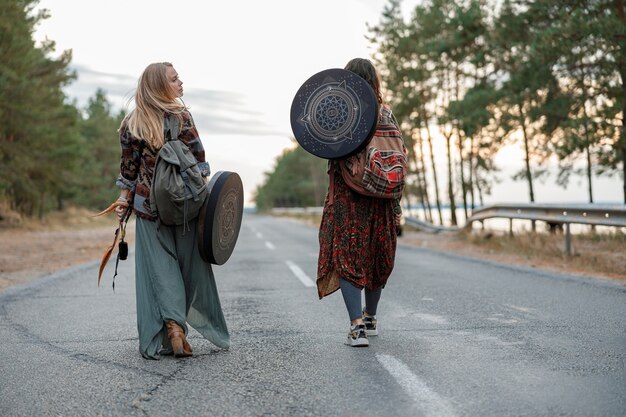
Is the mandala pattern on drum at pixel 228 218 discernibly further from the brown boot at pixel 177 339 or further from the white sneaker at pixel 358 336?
the white sneaker at pixel 358 336

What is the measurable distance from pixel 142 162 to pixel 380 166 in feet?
5.33

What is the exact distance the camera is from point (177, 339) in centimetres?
447

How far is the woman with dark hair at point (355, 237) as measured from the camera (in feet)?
15.6

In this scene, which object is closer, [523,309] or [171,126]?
[171,126]

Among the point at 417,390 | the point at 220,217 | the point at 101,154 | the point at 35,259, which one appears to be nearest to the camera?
the point at 417,390

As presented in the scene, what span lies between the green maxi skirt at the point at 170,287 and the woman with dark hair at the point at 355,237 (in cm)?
83

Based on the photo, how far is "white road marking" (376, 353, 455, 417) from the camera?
3.26 meters

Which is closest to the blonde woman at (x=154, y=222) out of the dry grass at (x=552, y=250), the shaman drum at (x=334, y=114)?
the shaman drum at (x=334, y=114)

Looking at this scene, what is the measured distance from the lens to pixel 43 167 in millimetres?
28672

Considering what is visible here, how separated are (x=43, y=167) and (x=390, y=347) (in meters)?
26.9

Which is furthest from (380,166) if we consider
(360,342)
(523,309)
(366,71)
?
(523,309)

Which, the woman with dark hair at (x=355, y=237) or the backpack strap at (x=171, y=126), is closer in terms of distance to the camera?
the backpack strap at (x=171, y=126)

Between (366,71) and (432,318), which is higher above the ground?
(366,71)

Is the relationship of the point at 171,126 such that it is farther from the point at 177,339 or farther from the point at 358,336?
the point at 358,336
